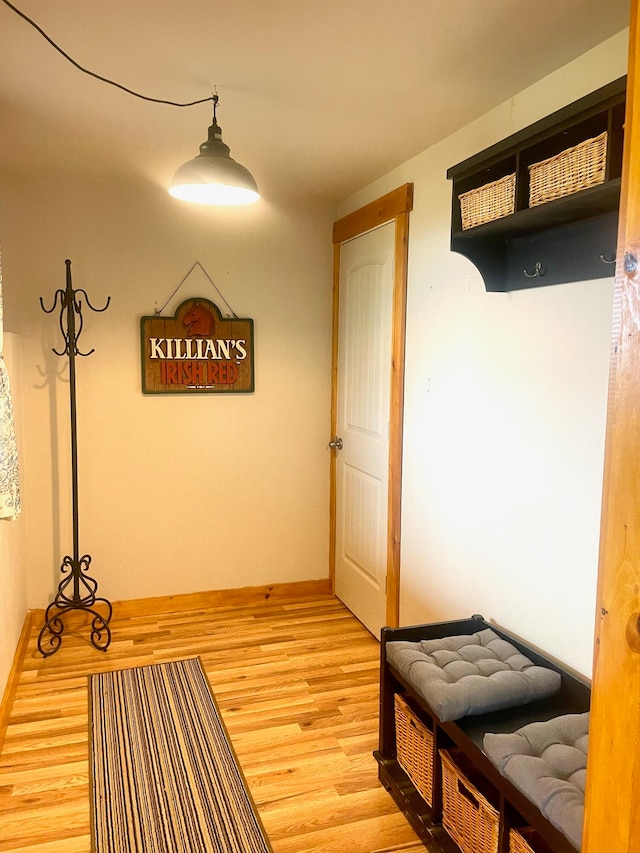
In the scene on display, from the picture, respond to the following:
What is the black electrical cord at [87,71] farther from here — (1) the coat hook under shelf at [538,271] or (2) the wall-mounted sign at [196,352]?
(2) the wall-mounted sign at [196,352]

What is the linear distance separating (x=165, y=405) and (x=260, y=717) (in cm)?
174

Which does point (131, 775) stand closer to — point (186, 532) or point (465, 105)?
point (186, 532)

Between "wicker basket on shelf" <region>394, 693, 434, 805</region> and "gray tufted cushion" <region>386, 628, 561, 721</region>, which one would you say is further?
"wicker basket on shelf" <region>394, 693, 434, 805</region>

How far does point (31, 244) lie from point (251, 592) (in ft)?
7.49

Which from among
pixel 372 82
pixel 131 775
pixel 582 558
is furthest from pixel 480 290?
pixel 131 775

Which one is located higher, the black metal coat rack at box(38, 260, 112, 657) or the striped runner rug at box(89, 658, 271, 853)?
the black metal coat rack at box(38, 260, 112, 657)

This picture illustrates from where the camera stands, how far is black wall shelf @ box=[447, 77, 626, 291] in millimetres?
1589

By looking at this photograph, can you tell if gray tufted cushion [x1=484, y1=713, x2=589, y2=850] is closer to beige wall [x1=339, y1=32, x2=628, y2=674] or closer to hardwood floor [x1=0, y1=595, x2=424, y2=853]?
beige wall [x1=339, y1=32, x2=628, y2=674]

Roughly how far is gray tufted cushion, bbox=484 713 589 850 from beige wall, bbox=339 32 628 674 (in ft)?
1.05

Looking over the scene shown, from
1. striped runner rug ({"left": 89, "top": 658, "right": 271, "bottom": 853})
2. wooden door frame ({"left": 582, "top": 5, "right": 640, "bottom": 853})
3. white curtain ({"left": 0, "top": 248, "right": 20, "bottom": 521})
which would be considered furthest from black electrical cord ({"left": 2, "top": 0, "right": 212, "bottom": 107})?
striped runner rug ({"left": 89, "top": 658, "right": 271, "bottom": 853})

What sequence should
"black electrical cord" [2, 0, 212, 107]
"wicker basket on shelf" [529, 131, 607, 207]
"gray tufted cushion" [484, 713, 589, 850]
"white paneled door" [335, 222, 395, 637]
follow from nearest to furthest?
1. "gray tufted cushion" [484, 713, 589, 850]
2. "wicker basket on shelf" [529, 131, 607, 207]
3. "black electrical cord" [2, 0, 212, 107]
4. "white paneled door" [335, 222, 395, 637]

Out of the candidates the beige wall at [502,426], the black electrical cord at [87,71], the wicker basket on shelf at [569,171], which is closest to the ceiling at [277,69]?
the black electrical cord at [87,71]

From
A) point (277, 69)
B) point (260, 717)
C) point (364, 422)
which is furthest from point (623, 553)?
point (364, 422)

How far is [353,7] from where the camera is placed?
1654 mm
